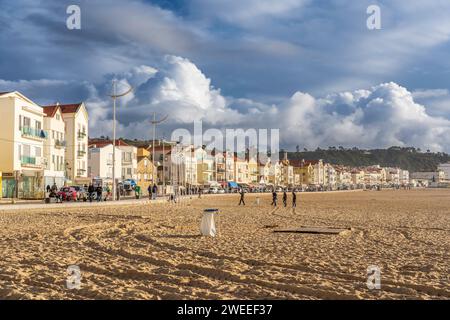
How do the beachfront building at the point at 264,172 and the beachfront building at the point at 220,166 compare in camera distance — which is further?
the beachfront building at the point at 264,172

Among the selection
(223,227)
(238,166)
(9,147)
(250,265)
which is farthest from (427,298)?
(238,166)

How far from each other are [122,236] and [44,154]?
4263 centimetres

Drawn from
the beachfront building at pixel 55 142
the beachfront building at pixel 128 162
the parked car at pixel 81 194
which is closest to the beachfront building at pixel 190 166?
the beachfront building at pixel 128 162

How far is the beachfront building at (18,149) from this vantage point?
46.1 meters

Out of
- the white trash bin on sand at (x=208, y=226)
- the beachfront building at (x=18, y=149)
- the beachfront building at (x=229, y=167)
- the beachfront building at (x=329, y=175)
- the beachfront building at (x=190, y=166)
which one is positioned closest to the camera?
the white trash bin on sand at (x=208, y=226)

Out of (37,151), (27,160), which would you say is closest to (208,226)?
(27,160)

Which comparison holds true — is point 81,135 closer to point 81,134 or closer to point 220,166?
point 81,134

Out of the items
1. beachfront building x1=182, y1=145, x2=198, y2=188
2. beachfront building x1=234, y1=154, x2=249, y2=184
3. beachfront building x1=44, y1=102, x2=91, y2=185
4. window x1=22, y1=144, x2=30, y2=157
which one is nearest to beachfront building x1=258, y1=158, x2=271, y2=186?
beachfront building x1=234, y1=154, x2=249, y2=184

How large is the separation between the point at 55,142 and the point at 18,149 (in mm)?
9804

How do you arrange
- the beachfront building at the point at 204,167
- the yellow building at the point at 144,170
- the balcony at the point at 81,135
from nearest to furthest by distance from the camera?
the balcony at the point at 81,135
the yellow building at the point at 144,170
the beachfront building at the point at 204,167

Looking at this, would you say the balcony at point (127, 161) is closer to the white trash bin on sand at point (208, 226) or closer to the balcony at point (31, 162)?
the balcony at point (31, 162)

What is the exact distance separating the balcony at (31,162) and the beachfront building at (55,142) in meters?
1.53

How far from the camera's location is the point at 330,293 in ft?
25.7
